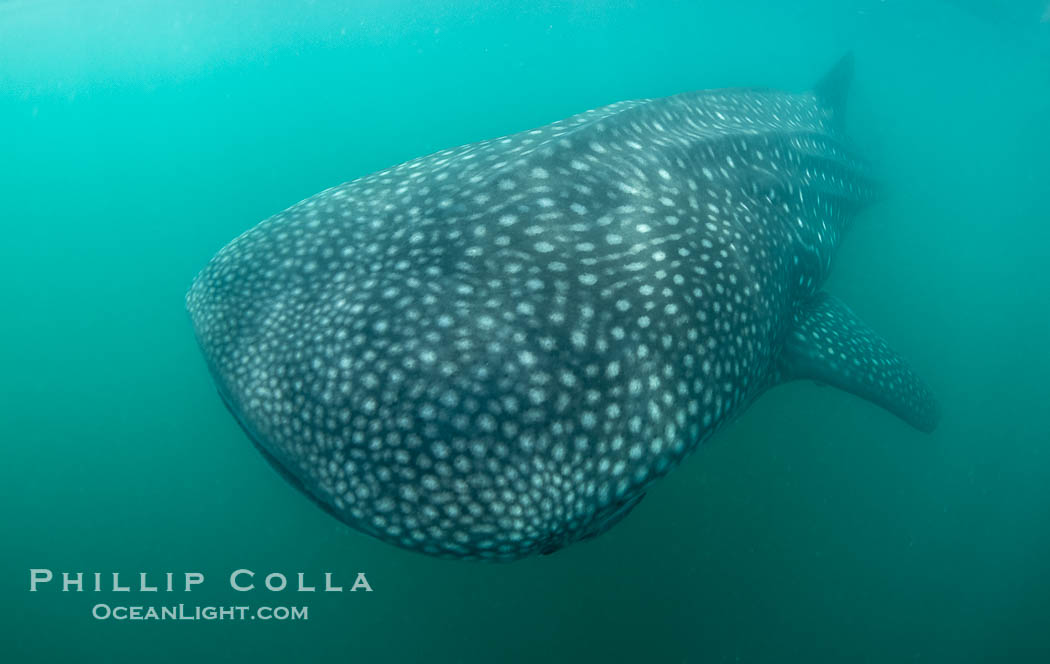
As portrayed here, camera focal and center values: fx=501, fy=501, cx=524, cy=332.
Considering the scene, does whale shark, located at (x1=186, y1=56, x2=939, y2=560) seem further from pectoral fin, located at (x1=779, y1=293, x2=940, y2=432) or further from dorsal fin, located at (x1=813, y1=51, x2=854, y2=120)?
dorsal fin, located at (x1=813, y1=51, x2=854, y2=120)

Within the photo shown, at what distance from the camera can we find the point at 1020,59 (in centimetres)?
2920

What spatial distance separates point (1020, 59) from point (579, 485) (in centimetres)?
4269

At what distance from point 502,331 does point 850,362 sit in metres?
3.69

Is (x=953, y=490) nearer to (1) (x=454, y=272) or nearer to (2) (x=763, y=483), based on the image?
(2) (x=763, y=483)

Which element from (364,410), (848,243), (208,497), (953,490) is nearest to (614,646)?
(364,410)

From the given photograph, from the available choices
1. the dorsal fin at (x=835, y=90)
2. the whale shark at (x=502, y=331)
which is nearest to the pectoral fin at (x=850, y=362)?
the whale shark at (x=502, y=331)

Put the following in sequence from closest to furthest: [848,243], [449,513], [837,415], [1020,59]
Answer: [449,513] → [837,415] → [848,243] → [1020,59]

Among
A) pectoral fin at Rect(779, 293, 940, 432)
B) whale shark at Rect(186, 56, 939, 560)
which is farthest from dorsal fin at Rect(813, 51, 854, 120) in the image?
whale shark at Rect(186, 56, 939, 560)

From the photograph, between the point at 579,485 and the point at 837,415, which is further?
the point at 837,415

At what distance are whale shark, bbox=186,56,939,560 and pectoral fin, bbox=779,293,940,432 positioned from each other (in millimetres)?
727

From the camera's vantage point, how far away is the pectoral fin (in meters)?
4.06

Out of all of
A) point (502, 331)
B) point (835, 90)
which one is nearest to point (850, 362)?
point (502, 331)

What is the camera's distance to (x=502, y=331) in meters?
2.22

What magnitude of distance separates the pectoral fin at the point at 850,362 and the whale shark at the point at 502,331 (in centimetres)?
73
